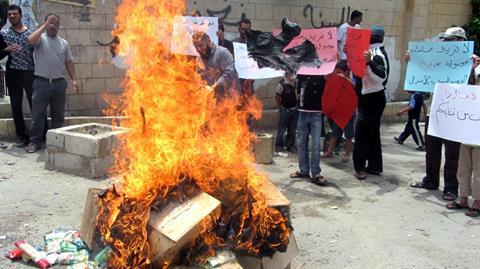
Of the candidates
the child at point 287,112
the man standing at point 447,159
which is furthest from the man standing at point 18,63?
the man standing at point 447,159

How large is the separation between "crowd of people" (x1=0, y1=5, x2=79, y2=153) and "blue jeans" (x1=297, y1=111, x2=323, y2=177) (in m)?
3.83

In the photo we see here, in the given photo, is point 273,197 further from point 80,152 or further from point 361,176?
point 80,152

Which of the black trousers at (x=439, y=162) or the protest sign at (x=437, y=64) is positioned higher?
the protest sign at (x=437, y=64)

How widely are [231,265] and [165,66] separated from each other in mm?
2064

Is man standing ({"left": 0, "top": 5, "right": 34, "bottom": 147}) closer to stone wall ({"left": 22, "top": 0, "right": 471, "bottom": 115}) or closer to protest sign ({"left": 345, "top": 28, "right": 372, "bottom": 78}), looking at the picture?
→ stone wall ({"left": 22, "top": 0, "right": 471, "bottom": 115})

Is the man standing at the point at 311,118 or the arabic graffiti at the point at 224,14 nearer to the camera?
the man standing at the point at 311,118

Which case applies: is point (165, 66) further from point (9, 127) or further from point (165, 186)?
point (9, 127)

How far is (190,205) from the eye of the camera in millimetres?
3965

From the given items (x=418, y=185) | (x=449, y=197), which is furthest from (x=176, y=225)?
(x=418, y=185)

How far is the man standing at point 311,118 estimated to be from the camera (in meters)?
6.82

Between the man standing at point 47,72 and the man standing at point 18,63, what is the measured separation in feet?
1.17

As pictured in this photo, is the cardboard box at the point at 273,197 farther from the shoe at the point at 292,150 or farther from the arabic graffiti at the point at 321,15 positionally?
the arabic graffiti at the point at 321,15

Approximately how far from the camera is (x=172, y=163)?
14.2 feet

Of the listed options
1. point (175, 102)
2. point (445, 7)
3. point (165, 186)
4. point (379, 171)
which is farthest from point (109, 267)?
point (445, 7)
